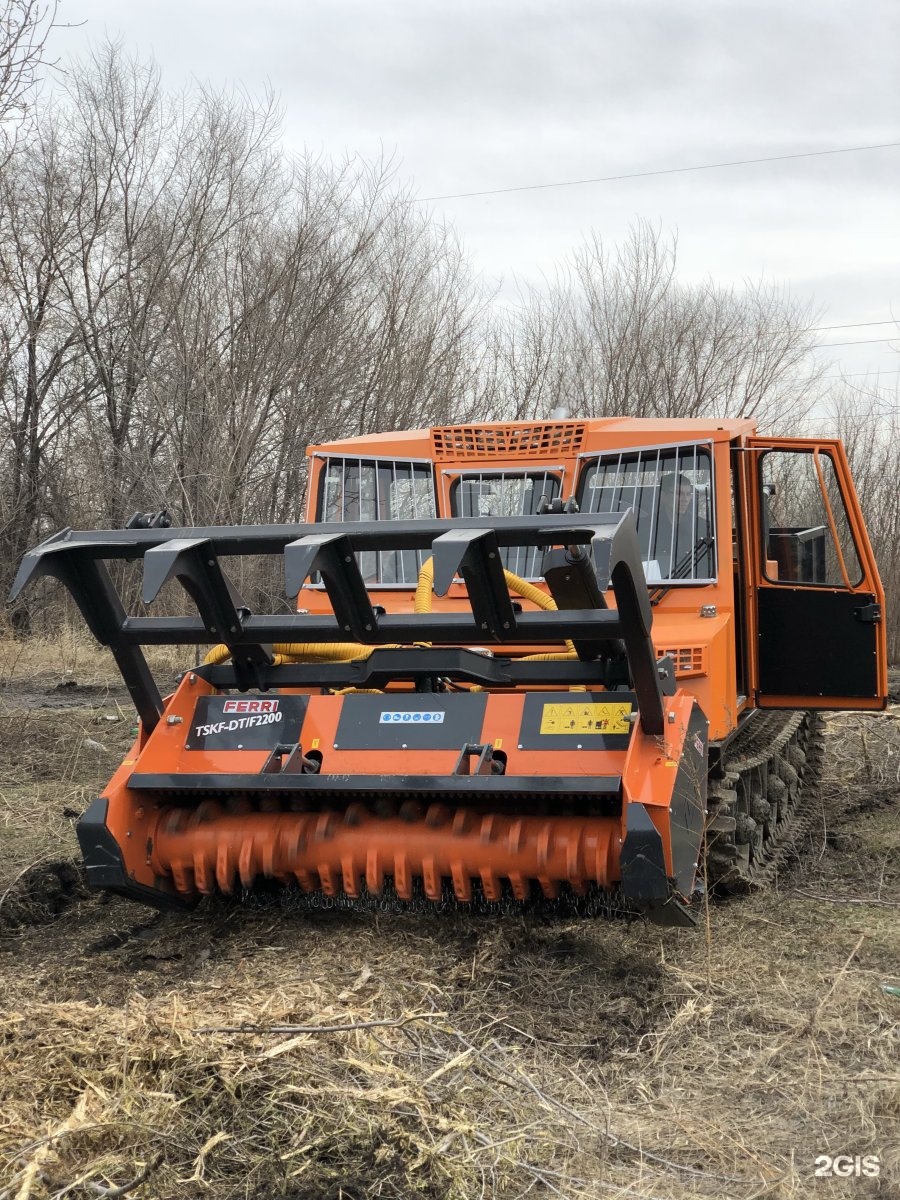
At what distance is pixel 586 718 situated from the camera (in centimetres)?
545

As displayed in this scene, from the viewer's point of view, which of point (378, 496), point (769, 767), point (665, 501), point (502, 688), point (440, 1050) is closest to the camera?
point (440, 1050)

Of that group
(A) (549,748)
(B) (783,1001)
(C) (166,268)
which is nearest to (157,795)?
(A) (549,748)

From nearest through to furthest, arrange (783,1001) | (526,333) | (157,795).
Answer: (783,1001), (157,795), (526,333)

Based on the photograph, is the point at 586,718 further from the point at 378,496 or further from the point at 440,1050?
the point at 378,496

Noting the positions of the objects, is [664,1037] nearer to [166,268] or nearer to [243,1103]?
[243,1103]

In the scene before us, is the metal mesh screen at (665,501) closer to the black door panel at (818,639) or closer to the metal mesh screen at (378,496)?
the black door panel at (818,639)

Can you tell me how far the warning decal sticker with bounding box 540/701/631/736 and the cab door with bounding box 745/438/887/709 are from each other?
6.55 ft

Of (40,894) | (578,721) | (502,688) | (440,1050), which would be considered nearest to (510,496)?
(502,688)

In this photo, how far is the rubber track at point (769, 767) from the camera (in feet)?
20.3

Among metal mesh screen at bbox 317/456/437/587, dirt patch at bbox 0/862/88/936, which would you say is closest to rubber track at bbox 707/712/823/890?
metal mesh screen at bbox 317/456/437/587

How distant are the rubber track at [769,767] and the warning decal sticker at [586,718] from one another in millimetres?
992

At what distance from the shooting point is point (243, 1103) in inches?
144

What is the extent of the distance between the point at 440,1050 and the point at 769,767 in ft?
14.4

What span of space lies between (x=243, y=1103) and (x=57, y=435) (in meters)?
18.2
